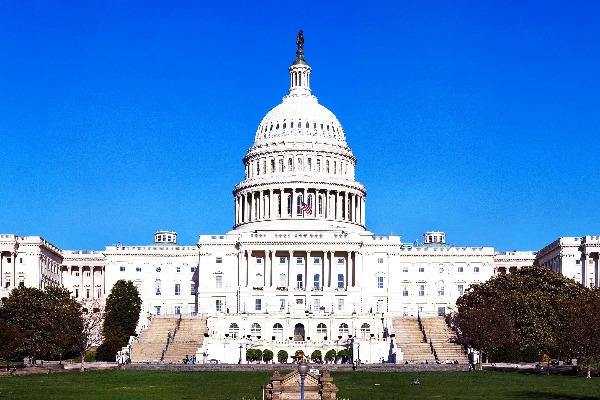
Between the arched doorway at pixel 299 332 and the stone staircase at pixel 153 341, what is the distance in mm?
15742

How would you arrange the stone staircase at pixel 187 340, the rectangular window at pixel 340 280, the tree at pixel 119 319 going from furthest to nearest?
1. the rectangular window at pixel 340 280
2. the tree at pixel 119 319
3. the stone staircase at pixel 187 340

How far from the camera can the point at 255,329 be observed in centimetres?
15362

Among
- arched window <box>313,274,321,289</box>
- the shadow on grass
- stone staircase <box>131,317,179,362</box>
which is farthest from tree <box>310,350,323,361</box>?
the shadow on grass

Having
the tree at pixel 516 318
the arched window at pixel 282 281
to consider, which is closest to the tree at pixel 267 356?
the tree at pixel 516 318

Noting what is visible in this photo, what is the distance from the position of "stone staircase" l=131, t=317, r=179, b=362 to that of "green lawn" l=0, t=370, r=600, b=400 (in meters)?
24.3

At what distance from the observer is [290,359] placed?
14312 centimetres

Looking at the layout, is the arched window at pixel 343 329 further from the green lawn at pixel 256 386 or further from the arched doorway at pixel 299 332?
the green lawn at pixel 256 386

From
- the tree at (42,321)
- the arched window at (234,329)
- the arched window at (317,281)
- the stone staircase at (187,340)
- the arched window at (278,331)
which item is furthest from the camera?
the arched window at (317,281)

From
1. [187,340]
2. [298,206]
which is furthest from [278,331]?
[298,206]

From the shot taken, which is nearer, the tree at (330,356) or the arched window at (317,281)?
the tree at (330,356)

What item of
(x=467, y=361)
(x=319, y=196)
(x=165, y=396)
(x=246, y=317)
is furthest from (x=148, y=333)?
(x=165, y=396)

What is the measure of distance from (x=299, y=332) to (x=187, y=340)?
1867cm

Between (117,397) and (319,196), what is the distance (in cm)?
12405

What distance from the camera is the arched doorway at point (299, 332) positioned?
15475cm
